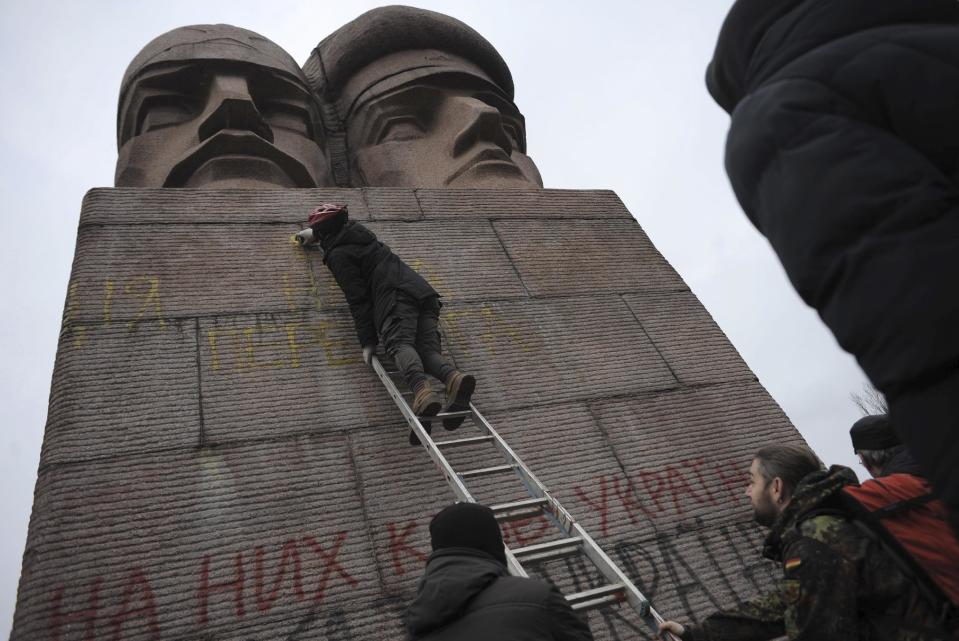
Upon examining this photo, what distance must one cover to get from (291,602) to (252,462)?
35.7 inches

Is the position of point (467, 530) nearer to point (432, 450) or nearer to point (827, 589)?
point (827, 589)

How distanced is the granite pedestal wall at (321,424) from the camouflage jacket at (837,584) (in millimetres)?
1644

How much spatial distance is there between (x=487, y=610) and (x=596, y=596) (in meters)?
1.22

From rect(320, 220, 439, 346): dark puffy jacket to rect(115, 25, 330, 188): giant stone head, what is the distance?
8.29 ft

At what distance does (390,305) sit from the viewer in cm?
427

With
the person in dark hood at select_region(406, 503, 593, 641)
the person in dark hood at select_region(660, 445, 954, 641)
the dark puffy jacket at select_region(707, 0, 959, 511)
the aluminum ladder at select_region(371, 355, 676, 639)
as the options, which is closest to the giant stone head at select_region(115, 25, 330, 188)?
the aluminum ladder at select_region(371, 355, 676, 639)

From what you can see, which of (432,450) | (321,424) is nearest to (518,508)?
(432,450)

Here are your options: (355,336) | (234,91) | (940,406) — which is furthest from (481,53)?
(940,406)

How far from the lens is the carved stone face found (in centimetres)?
734

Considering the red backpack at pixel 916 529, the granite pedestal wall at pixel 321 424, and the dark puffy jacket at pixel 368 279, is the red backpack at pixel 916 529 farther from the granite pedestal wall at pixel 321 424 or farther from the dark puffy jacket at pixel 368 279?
the dark puffy jacket at pixel 368 279

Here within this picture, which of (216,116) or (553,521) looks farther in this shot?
(216,116)

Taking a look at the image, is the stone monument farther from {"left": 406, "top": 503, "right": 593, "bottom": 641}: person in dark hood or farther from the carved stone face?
{"left": 406, "top": 503, "right": 593, "bottom": 641}: person in dark hood

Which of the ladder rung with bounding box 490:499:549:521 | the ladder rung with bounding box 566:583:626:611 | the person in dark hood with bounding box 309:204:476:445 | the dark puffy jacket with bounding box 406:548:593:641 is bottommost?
the dark puffy jacket with bounding box 406:548:593:641

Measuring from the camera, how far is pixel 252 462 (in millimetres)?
3877
